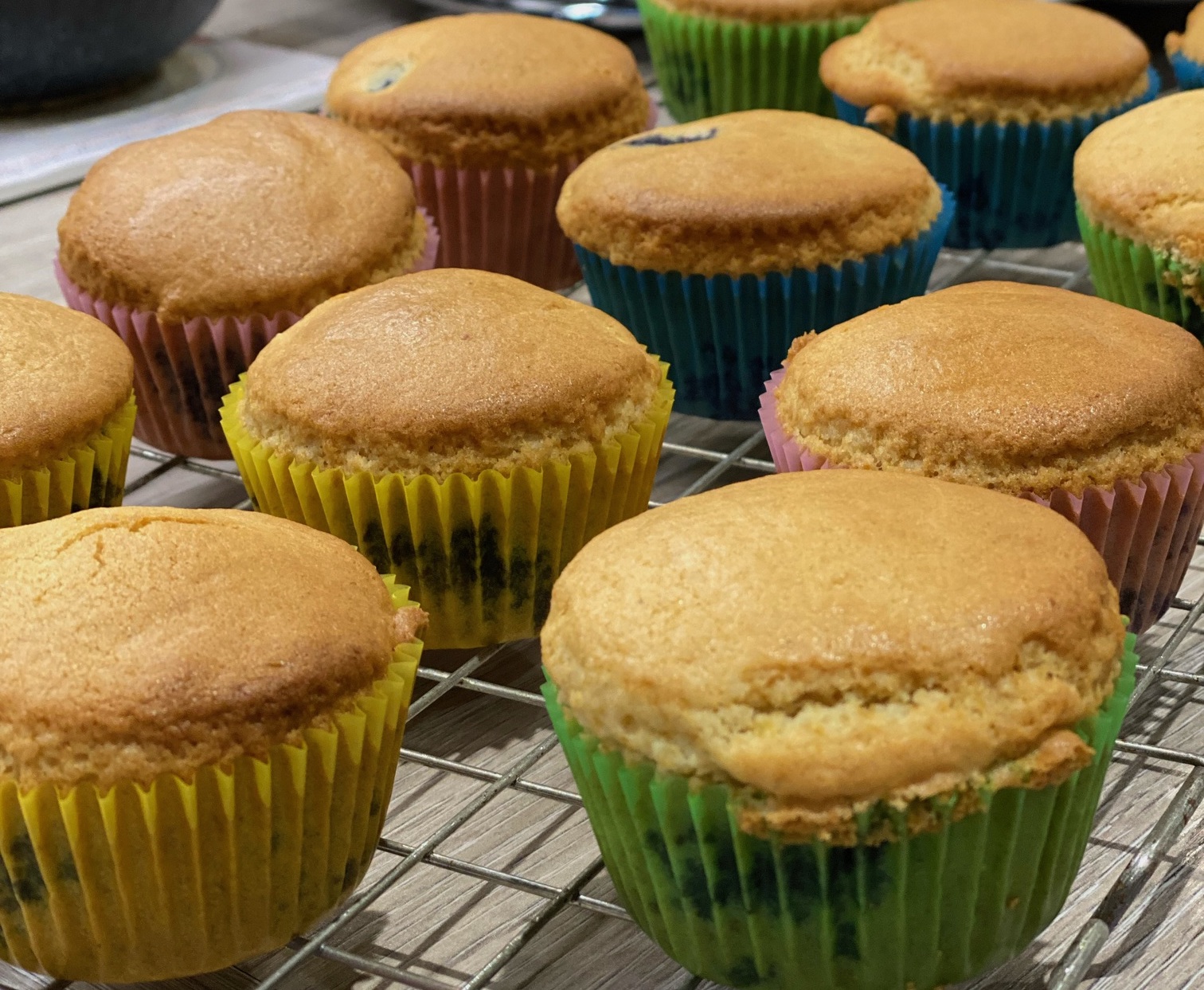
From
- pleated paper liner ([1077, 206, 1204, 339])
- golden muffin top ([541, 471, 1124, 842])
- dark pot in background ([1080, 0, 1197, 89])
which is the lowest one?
dark pot in background ([1080, 0, 1197, 89])

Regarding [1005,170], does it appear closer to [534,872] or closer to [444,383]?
[444,383]

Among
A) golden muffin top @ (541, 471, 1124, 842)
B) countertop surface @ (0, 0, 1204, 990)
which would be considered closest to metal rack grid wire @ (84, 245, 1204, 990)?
countertop surface @ (0, 0, 1204, 990)

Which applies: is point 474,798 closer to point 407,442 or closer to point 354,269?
point 407,442

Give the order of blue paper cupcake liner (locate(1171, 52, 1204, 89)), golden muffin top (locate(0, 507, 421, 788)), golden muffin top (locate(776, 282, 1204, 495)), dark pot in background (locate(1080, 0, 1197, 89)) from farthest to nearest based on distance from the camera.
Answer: dark pot in background (locate(1080, 0, 1197, 89)), blue paper cupcake liner (locate(1171, 52, 1204, 89)), golden muffin top (locate(776, 282, 1204, 495)), golden muffin top (locate(0, 507, 421, 788))

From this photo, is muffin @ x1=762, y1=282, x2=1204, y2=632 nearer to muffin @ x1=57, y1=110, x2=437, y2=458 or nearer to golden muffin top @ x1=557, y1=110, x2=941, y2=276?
golden muffin top @ x1=557, y1=110, x2=941, y2=276

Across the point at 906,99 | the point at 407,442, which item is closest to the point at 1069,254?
the point at 906,99

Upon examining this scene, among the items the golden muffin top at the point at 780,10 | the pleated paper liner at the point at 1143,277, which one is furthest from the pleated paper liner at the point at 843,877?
the golden muffin top at the point at 780,10

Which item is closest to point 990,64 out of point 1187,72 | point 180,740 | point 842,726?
point 1187,72
